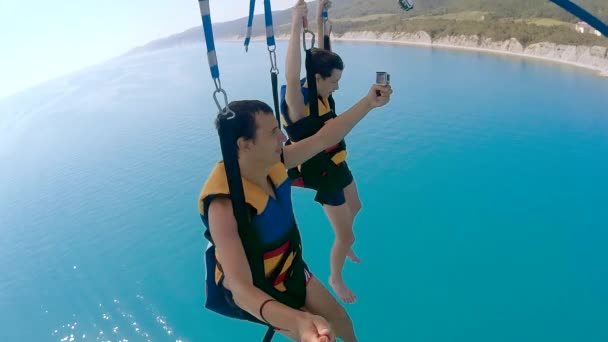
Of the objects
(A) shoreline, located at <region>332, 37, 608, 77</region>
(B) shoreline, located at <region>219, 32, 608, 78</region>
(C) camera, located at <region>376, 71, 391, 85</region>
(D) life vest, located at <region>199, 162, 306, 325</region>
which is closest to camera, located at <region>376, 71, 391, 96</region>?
(C) camera, located at <region>376, 71, 391, 85</region>

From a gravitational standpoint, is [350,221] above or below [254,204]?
below

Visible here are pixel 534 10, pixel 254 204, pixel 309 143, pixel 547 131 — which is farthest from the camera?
pixel 534 10

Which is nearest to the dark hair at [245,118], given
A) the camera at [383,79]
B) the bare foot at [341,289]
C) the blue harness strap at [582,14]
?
the camera at [383,79]

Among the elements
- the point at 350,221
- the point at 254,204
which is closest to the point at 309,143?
the point at 254,204

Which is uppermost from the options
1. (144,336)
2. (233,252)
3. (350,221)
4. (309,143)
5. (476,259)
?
(309,143)

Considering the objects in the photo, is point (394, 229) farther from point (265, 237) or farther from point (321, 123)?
point (265, 237)

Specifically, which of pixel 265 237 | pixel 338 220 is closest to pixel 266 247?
pixel 265 237

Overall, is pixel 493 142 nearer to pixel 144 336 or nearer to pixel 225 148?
pixel 144 336
